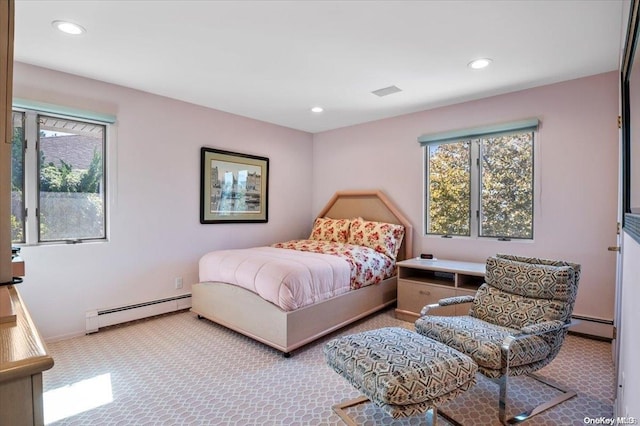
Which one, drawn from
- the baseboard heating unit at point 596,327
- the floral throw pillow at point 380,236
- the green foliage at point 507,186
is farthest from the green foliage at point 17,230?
the baseboard heating unit at point 596,327

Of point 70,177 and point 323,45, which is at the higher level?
point 323,45

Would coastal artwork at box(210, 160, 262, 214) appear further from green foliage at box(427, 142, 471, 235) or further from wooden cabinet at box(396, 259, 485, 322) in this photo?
green foliage at box(427, 142, 471, 235)

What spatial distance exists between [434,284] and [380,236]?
35.4 inches

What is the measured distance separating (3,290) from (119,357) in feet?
6.66

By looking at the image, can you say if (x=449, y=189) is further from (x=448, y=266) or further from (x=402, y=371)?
(x=402, y=371)

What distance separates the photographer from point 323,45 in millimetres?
2473

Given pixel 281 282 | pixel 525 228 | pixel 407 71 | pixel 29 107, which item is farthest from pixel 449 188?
pixel 29 107

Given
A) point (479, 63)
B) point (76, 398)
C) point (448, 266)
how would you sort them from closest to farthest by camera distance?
point (76, 398), point (479, 63), point (448, 266)

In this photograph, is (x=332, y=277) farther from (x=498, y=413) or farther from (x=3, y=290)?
(x=3, y=290)

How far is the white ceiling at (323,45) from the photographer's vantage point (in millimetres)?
2035

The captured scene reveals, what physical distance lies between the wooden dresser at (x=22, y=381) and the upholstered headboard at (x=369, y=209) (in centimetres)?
387

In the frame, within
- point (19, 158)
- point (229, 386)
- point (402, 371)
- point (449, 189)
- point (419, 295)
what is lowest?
point (229, 386)

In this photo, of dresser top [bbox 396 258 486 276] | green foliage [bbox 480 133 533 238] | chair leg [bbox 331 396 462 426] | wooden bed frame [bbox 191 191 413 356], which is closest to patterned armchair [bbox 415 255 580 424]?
chair leg [bbox 331 396 462 426]

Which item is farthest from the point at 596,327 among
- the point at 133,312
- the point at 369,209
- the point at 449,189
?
the point at 133,312
